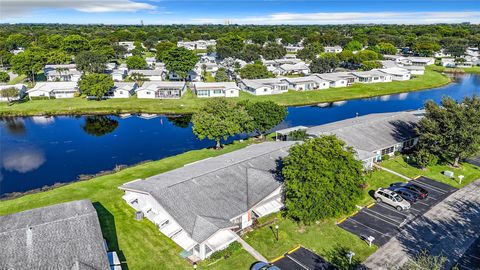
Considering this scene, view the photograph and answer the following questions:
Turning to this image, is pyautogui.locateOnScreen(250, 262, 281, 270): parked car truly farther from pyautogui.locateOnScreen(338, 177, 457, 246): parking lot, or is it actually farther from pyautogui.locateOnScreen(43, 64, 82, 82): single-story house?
pyautogui.locateOnScreen(43, 64, 82, 82): single-story house

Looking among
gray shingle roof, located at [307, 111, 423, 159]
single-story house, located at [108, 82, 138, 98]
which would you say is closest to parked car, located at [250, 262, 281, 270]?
gray shingle roof, located at [307, 111, 423, 159]

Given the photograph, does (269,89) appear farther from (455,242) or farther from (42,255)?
(42,255)

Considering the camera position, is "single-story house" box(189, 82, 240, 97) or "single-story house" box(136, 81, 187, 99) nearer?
"single-story house" box(136, 81, 187, 99)

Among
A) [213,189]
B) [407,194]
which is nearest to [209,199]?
[213,189]

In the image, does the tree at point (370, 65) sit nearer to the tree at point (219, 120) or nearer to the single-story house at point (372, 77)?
the single-story house at point (372, 77)

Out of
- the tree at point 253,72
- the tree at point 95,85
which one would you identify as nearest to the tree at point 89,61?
the tree at point 95,85

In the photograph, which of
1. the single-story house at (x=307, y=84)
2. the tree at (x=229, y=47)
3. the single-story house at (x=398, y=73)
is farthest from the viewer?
the tree at (x=229, y=47)
